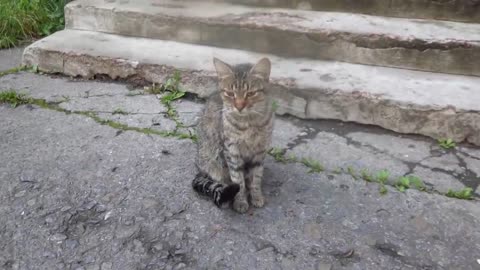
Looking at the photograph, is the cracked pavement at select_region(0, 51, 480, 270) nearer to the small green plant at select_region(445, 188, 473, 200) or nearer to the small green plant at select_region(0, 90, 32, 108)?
the small green plant at select_region(445, 188, 473, 200)

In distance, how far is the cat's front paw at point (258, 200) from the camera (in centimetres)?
268

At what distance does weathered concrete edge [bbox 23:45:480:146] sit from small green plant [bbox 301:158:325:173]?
572 millimetres

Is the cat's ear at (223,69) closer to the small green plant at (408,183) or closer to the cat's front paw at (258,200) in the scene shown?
the cat's front paw at (258,200)

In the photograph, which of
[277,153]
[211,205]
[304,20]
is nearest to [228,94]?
[211,205]

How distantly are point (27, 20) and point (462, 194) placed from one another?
4.58 metres

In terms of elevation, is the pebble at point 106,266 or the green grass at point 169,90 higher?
the green grass at point 169,90

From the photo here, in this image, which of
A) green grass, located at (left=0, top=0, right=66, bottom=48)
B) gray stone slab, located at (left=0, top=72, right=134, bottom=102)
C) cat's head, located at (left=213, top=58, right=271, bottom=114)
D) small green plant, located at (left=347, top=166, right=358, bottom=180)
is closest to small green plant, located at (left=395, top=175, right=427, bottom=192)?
small green plant, located at (left=347, top=166, right=358, bottom=180)

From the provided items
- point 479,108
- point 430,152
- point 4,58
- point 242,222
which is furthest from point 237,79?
point 4,58

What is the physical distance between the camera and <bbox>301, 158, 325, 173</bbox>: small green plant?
9.86 feet

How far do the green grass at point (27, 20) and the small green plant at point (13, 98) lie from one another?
4.61ft

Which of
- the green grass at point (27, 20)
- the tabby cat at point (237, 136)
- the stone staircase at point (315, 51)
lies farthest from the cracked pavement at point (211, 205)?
the green grass at point (27, 20)

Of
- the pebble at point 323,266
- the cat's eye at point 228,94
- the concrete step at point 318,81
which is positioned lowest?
the pebble at point 323,266

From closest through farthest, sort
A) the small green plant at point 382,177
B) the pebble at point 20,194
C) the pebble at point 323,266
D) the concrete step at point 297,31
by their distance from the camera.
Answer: the pebble at point 323,266
the pebble at point 20,194
the small green plant at point 382,177
the concrete step at point 297,31

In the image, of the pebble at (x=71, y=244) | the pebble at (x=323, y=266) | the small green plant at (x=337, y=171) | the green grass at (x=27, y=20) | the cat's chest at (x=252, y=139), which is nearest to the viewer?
the pebble at (x=323, y=266)
